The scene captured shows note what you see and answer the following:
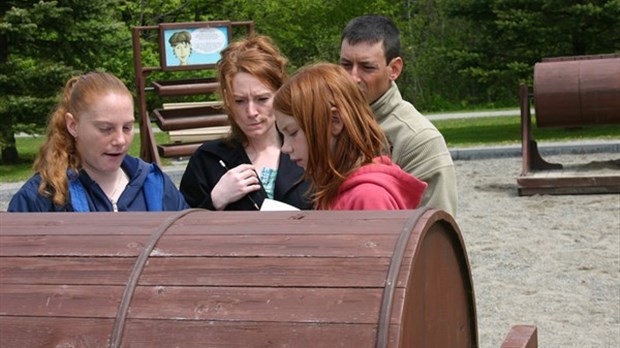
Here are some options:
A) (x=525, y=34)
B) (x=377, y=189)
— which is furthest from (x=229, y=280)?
(x=525, y=34)

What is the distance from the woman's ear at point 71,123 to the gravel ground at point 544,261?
121 inches

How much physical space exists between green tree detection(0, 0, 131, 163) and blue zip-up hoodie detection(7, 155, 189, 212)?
46.7 ft

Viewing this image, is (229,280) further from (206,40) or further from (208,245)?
(206,40)

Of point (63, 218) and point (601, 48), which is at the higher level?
point (63, 218)

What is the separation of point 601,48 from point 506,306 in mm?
13688

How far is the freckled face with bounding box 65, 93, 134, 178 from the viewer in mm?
3166

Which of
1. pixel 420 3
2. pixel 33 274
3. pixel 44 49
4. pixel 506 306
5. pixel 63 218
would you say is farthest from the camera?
pixel 420 3

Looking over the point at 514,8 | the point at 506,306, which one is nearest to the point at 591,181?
the point at 506,306

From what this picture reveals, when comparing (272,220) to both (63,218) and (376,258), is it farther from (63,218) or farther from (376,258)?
(63,218)

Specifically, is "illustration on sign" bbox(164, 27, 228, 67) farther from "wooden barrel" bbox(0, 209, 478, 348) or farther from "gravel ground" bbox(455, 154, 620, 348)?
"wooden barrel" bbox(0, 209, 478, 348)

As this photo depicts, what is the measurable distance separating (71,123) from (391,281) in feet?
4.36

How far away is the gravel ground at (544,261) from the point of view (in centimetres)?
617

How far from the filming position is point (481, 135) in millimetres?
18906

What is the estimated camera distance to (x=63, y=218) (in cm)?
269
